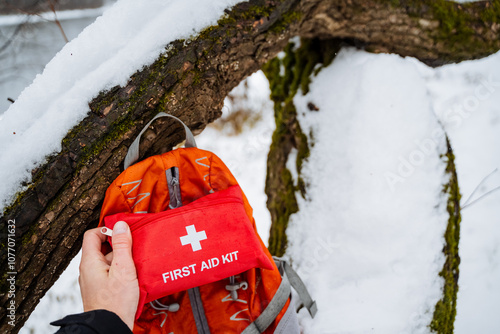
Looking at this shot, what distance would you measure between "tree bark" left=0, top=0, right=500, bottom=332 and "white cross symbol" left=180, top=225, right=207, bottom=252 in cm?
42

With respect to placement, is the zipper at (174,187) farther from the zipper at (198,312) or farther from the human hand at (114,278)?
the zipper at (198,312)

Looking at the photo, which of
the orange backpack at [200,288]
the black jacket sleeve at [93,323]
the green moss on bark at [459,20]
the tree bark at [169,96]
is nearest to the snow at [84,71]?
the tree bark at [169,96]

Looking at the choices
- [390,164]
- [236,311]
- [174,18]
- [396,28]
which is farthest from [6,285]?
[396,28]

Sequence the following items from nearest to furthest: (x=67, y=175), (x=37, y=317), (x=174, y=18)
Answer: (x=67, y=175) → (x=174, y=18) → (x=37, y=317)

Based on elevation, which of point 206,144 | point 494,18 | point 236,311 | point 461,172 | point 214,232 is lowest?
point 236,311

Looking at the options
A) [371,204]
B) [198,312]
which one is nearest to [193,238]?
[198,312]

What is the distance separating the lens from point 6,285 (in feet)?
3.78

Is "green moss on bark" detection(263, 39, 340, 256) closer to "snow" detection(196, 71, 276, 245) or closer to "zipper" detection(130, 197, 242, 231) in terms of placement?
"zipper" detection(130, 197, 242, 231)

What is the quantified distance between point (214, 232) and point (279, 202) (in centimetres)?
104

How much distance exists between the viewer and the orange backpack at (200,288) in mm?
1251

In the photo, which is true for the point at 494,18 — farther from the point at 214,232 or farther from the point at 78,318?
the point at 78,318

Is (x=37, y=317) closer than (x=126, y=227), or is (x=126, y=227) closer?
(x=126, y=227)

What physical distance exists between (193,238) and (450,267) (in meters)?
1.54

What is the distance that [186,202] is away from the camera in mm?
1381
